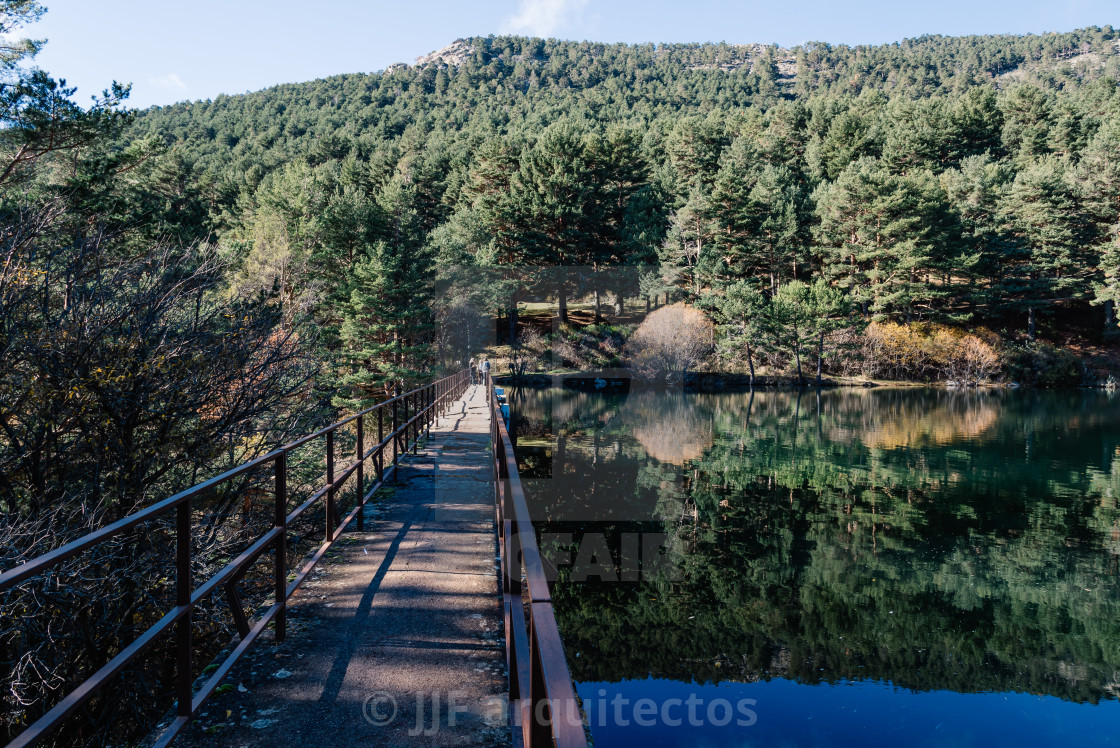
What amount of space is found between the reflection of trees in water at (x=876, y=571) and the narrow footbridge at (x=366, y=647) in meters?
4.71

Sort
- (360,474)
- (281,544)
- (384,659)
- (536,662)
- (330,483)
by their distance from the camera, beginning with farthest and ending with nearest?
(360,474) < (330,483) < (281,544) < (384,659) < (536,662)

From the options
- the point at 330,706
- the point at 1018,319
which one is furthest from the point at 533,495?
the point at 1018,319

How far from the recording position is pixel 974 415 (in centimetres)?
3434

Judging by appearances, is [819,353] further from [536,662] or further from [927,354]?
[536,662]

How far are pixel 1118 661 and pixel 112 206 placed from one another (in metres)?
22.6

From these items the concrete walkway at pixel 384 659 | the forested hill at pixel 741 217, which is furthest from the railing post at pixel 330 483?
the forested hill at pixel 741 217

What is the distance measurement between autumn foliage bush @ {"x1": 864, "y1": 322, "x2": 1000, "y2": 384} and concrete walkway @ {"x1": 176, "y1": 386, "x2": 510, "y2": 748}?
49964mm

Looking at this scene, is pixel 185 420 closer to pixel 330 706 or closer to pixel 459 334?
pixel 330 706

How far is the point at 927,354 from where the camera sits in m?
50.8

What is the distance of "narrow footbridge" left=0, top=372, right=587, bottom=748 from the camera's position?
2.18 m

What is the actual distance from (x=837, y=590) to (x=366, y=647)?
1005cm

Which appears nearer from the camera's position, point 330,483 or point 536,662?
point 536,662

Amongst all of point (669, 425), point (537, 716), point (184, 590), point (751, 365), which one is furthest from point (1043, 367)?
point (184, 590)

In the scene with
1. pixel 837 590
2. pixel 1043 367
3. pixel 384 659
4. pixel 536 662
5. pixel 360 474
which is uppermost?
pixel 536 662
